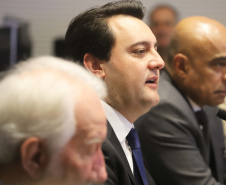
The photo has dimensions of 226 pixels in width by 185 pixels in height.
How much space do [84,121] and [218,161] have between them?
1448mm

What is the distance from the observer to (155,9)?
14.1ft

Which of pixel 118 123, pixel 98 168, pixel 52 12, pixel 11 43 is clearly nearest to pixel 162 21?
pixel 11 43

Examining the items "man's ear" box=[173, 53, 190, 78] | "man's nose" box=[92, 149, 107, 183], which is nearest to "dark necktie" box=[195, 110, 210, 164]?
"man's ear" box=[173, 53, 190, 78]

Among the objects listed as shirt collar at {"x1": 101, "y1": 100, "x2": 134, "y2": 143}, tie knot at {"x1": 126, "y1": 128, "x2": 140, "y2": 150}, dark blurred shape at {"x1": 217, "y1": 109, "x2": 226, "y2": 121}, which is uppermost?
dark blurred shape at {"x1": 217, "y1": 109, "x2": 226, "y2": 121}

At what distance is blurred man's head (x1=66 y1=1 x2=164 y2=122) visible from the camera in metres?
1.61

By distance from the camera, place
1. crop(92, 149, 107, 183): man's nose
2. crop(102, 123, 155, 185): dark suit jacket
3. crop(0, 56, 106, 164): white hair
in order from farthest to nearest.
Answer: crop(102, 123, 155, 185): dark suit jacket, crop(92, 149, 107, 183): man's nose, crop(0, 56, 106, 164): white hair

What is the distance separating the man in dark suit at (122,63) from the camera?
1.61 meters

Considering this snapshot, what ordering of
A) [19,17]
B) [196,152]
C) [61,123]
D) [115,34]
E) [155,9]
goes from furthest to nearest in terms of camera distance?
1. [19,17]
2. [155,9]
3. [196,152]
4. [115,34]
5. [61,123]

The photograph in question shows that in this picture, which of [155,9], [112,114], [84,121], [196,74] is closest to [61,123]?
[84,121]

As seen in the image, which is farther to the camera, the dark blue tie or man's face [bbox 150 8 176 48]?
man's face [bbox 150 8 176 48]

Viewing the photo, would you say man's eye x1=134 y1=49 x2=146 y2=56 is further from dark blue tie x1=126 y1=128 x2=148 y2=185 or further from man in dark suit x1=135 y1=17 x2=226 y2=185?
man in dark suit x1=135 y1=17 x2=226 y2=185

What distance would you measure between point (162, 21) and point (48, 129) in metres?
3.44

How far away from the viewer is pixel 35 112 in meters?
0.86

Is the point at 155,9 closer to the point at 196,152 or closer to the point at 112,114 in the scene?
the point at 196,152
